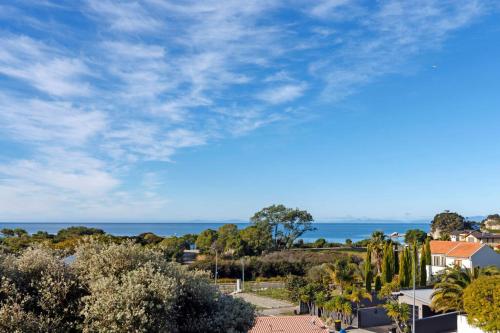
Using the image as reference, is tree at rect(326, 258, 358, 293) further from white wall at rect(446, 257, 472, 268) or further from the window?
the window

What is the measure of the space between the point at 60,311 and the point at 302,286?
29.2 metres

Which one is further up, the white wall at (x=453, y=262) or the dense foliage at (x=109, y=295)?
the dense foliage at (x=109, y=295)

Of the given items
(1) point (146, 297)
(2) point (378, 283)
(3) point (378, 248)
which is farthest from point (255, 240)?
(1) point (146, 297)

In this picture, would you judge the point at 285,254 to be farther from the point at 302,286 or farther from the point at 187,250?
the point at 302,286

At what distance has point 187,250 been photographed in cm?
7100

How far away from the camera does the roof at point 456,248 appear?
44606 mm

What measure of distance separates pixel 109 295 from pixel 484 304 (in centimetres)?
1984

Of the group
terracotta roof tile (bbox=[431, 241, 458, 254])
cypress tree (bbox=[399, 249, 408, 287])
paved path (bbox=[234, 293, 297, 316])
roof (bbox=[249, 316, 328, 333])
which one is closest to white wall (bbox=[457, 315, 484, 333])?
roof (bbox=[249, 316, 328, 333])

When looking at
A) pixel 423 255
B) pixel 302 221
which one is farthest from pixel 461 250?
pixel 302 221

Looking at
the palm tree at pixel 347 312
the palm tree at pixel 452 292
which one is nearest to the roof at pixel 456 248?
the palm tree at pixel 452 292

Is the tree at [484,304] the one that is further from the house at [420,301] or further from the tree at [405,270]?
the tree at [405,270]

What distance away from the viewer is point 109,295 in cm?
895

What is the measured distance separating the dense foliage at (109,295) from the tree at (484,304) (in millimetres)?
16180

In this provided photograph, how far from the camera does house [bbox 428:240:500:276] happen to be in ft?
144
